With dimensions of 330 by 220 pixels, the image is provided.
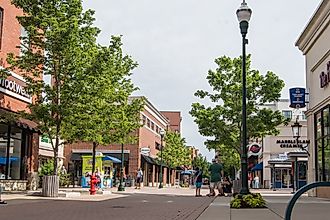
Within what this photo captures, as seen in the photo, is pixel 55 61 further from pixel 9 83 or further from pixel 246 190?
pixel 246 190

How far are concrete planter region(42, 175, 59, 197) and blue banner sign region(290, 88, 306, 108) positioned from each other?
1329cm

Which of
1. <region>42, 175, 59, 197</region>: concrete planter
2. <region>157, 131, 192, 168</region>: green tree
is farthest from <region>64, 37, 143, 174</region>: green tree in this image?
<region>157, 131, 192, 168</region>: green tree

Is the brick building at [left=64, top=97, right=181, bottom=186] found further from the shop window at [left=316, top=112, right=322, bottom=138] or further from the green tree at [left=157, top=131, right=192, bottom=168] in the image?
the shop window at [left=316, top=112, right=322, bottom=138]

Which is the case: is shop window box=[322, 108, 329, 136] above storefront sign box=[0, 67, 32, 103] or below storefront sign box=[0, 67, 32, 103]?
below

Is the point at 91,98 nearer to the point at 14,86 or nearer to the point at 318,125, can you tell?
the point at 14,86

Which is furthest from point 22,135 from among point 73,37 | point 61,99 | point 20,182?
point 73,37

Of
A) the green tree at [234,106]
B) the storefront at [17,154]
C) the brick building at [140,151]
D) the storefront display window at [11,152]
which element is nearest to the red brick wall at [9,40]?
the storefront at [17,154]

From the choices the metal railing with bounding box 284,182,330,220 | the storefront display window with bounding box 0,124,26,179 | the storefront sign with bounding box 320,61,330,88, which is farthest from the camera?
the storefront display window with bounding box 0,124,26,179

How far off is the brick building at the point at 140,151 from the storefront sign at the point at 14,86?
2026 centimetres

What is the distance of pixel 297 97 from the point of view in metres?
29.2

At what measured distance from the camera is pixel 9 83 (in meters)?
26.4

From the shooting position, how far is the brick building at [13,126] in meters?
26.4

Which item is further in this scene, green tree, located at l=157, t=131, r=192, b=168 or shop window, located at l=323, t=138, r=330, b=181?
green tree, located at l=157, t=131, r=192, b=168

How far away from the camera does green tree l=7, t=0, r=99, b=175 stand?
2270 centimetres
